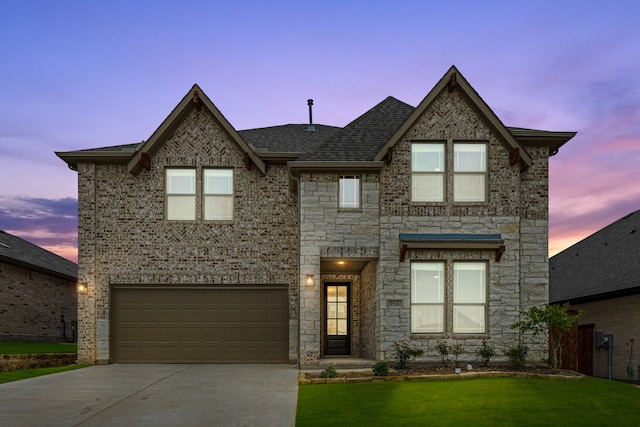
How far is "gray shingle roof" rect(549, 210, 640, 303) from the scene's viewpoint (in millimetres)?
19703

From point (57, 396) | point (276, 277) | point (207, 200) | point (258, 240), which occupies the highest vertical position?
point (207, 200)

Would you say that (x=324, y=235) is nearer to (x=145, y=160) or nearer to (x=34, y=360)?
(x=145, y=160)

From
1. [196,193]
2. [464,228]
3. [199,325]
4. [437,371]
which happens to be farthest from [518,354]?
[196,193]

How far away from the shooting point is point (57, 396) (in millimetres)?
11453

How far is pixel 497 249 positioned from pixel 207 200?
30.2 ft

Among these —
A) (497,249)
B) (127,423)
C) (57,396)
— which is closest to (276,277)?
(497,249)

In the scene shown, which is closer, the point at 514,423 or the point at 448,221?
the point at 514,423

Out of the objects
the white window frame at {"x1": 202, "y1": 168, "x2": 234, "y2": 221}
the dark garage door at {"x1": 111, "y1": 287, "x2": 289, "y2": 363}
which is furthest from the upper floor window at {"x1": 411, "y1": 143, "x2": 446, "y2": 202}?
the white window frame at {"x1": 202, "y1": 168, "x2": 234, "y2": 221}

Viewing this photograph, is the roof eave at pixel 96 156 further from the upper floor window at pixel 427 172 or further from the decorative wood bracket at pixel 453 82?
the decorative wood bracket at pixel 453 82

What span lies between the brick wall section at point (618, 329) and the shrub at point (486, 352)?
20.5ft

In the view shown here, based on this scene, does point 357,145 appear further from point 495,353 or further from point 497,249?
point 495,353

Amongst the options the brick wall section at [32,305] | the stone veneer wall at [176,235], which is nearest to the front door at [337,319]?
the stone veneer wall at [176,235]

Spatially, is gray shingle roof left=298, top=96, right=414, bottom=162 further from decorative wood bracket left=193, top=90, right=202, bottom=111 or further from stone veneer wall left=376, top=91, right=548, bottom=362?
decorative wood bracket left=193, top=90, right=202, bottom=111

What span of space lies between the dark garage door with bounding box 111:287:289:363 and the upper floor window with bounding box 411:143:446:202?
564cm
